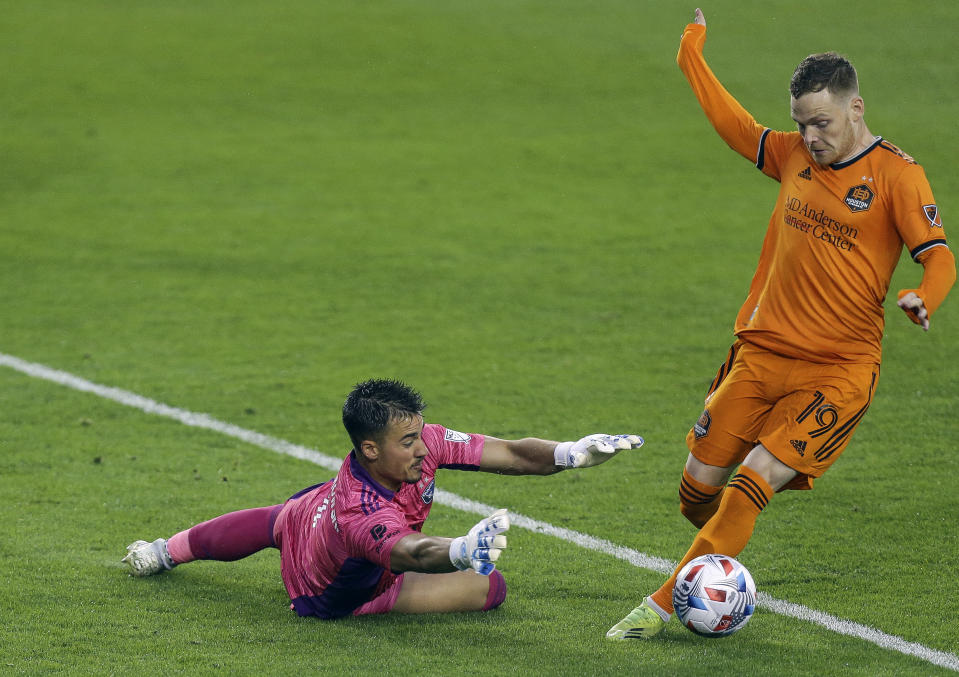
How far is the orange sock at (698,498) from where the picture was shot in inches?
212

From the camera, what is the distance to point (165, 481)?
716 cm

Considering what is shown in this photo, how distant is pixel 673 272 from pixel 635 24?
34.6ft

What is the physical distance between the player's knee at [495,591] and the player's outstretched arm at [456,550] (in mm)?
802

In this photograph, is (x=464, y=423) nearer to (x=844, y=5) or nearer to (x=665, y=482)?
(x=665, y=482)

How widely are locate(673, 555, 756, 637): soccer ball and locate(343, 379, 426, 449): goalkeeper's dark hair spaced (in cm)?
127

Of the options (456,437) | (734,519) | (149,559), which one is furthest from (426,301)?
(734,519)

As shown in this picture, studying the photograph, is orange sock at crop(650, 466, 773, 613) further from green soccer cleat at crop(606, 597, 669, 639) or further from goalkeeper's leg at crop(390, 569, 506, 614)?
goalkeeper's leg at crop(390, 569, 506, 614)

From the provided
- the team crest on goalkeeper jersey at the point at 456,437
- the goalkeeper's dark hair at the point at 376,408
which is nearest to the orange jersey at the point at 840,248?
the team crest on goalkeeper jersey at the point at 456,437

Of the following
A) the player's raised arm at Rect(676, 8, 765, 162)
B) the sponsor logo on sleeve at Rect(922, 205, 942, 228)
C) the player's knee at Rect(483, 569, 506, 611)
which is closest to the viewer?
the sponsor logo on sleeve at Rect(922, 205, 942, 228)

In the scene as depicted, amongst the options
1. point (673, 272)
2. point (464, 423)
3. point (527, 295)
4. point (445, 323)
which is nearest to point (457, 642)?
point (464, 423)

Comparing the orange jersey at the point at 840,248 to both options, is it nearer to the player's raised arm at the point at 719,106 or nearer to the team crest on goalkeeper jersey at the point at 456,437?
the player's raised arm at the point at 719,106

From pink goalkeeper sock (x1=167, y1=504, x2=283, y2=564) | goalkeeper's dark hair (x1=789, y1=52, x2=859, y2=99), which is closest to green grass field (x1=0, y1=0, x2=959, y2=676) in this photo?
pink goalkeeper sock (x1=167, y1=504, x2=283, y2=564)

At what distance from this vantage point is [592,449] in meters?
5.05

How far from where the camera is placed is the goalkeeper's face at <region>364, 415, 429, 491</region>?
4883mm
